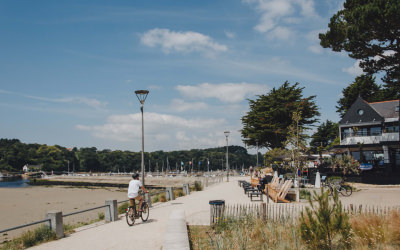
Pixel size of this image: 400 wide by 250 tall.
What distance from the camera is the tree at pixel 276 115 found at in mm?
45219

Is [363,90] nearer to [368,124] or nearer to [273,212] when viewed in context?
[368,124]

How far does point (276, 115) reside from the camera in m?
46.0

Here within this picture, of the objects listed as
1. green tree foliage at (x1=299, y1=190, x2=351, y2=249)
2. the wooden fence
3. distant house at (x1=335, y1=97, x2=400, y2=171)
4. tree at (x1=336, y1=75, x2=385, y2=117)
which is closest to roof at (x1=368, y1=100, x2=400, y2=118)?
distant house at (x1=335, y1=97, x2=400, y2=171)

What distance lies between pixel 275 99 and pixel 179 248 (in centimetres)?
4258

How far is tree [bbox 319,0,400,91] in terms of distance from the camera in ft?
72.3

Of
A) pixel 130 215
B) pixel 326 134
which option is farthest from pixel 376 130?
pixel 130 215

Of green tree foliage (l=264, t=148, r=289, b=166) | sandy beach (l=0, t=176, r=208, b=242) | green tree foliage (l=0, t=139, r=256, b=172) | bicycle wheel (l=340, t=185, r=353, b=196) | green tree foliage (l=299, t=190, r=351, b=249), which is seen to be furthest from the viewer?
green tree foliage (l=0, t=139, r=256, b=172)

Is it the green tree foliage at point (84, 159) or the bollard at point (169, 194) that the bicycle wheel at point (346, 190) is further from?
the green tree foliage at point (84, 159)

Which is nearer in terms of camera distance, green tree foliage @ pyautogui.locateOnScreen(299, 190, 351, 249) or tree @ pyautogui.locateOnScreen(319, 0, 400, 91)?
green tree foliage @ pyautogui.locateOnScreen(299, 190, 351, 249)

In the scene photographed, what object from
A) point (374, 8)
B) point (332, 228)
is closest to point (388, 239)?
point (332, 228)

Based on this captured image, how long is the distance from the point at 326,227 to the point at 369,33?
21165 mm

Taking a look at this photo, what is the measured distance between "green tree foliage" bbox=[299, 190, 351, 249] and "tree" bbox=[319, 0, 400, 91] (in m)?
19.3

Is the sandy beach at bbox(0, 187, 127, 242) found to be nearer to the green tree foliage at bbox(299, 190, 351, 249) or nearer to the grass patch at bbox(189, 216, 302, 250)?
the grass patch at bbox(189, 216, 302, 250)

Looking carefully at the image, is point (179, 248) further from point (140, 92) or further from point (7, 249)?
point (140, 92)
